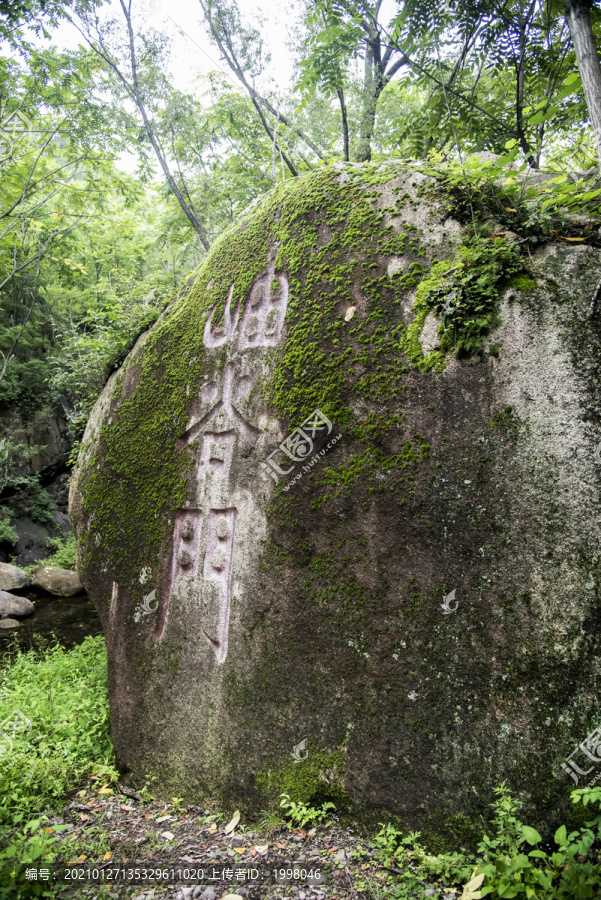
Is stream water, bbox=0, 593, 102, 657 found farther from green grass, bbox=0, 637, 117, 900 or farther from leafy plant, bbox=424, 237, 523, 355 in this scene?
leafy plant, bbox=424, 237, 523, 355

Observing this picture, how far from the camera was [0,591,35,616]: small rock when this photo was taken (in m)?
8.46

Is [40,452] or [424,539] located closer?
[424,539]

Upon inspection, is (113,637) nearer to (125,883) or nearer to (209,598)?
(209,598)

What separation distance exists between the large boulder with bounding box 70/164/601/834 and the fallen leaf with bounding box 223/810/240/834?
111 mm

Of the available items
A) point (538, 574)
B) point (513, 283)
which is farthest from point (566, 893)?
point (513, 283)

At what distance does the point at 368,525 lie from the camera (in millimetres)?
2543

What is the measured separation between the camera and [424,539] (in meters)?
2.38

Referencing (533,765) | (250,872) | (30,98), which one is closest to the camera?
(533,765)

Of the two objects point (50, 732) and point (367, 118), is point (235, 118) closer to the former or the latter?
point (367, 118)

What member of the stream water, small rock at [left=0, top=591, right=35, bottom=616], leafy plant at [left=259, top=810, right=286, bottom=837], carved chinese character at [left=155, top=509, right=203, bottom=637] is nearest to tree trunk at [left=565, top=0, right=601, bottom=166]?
carved chinese character at [left=155, top=509, right=203, bottom=637]

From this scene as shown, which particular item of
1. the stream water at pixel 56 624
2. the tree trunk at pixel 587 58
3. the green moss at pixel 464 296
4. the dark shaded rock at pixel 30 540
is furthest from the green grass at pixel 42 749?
the dark shaded rock at pixel 30 540

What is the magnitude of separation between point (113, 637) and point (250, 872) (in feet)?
6.35

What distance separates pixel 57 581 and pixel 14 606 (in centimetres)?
147

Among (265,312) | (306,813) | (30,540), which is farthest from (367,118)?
(30,540)
